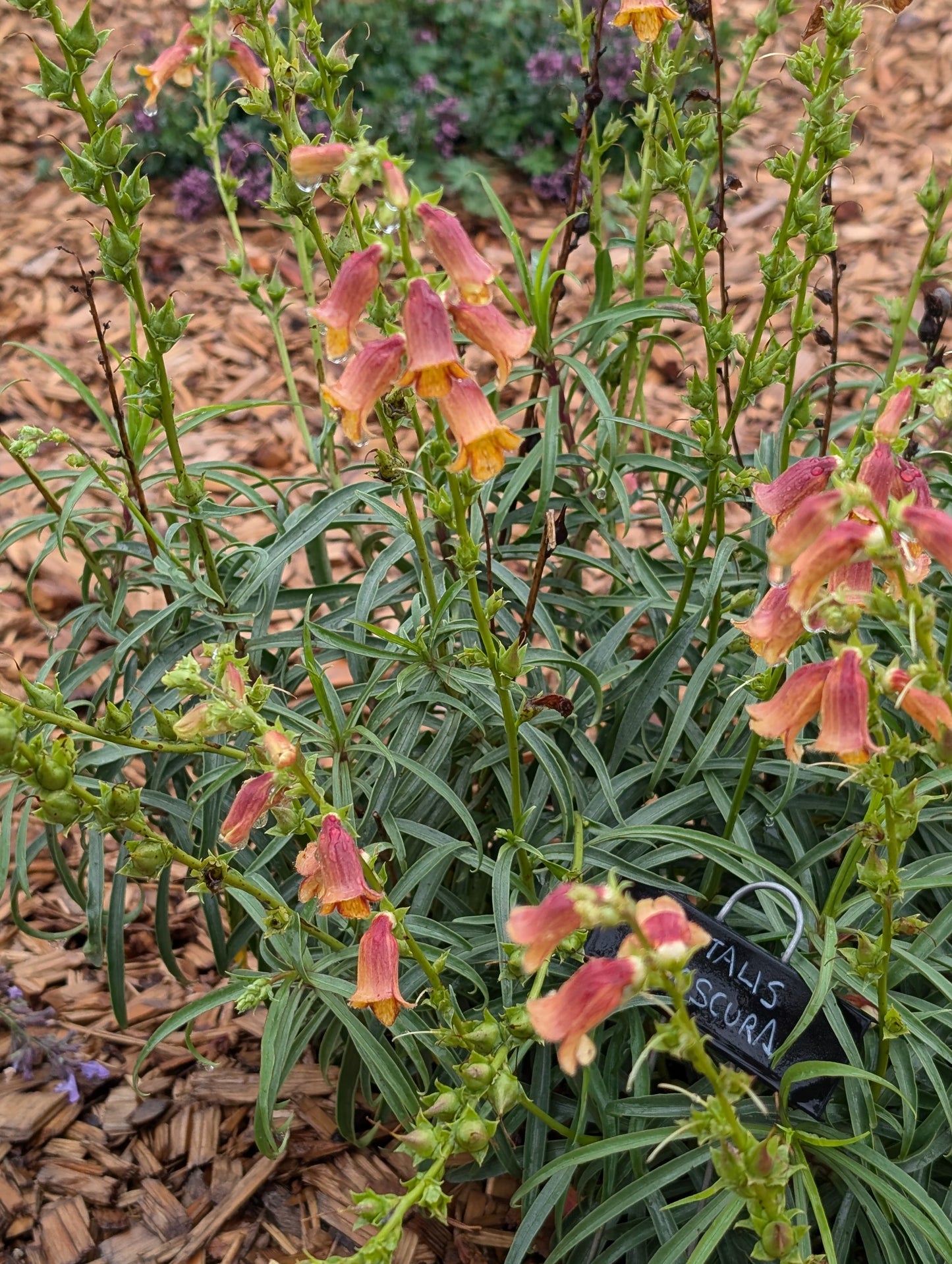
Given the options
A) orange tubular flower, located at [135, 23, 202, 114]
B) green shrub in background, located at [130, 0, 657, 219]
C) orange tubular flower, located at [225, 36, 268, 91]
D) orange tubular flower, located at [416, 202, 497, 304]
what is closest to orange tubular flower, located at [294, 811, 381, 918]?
orange tubular flower, located at [416, 202, 497, 304]

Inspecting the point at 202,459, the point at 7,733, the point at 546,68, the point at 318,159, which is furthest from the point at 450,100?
the point at 7,733

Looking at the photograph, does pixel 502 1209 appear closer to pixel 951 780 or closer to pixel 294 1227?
pixel 294 1227

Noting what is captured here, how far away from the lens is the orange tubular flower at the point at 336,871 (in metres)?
1.70

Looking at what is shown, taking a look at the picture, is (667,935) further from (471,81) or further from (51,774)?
(471,81)

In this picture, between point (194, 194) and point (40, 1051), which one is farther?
point (194, 194)

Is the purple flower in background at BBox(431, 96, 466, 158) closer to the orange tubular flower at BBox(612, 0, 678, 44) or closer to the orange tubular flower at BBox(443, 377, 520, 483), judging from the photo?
the orange tubular flower at BBox(612, 0, 678, 44)

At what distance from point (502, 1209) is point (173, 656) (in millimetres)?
1387

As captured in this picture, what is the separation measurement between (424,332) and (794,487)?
632 millimetres

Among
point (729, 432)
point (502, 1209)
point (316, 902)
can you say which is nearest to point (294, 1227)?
point (502, 1209)

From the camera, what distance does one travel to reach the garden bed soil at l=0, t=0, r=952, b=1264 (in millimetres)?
2521

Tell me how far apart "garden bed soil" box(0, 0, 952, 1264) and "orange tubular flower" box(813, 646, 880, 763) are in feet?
4.79

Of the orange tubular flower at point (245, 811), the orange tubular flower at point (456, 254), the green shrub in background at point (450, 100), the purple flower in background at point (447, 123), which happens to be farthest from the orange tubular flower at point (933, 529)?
the purple flower in background at point (447, 123)

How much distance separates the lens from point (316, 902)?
7.40 ft

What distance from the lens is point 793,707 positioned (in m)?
1.56
